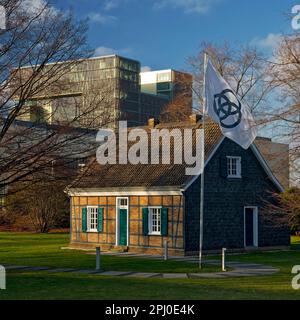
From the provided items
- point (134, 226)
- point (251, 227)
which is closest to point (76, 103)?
point (134, 226)

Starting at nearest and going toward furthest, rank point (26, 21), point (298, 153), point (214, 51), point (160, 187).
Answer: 1. point (298, 153)
2. point (26, 21)
3. point (160, 187)
4. point (214, 51)

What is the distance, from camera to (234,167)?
33.7 m

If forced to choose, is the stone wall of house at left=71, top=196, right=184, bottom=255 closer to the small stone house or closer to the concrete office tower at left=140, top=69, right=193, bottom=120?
the small stone house

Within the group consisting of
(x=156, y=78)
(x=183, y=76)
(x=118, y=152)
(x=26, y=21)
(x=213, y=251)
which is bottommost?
(x=213, y=251)

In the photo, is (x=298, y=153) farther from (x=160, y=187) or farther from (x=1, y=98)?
(x=160, y=187)

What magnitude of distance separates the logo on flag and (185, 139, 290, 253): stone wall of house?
329 inches

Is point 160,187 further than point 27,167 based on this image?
Yes

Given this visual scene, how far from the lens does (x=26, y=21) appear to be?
19.0 meters

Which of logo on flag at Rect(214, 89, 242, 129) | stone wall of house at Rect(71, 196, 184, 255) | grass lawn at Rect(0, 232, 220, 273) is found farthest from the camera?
stone wall of house at Rect(71, 196, 184, 255)

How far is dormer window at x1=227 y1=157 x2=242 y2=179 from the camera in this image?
33406 mm

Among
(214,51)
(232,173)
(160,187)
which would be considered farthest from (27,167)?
(214,51)

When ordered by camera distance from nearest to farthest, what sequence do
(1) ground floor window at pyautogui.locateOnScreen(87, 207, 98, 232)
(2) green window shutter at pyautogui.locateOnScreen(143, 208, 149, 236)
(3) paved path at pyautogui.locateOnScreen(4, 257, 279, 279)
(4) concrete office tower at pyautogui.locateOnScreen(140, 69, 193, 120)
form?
(3) paved path at pyautogui.locateOnScreen(4, 257, 279, 279) < (2) green window shutter at pyautogui.locateOnScreen(143, 208, 149, 236) < (1) ground floor window at pyautogui.locateOnScreen(87, 207, 98, 232) < (4) concrete office tower at pyautogui.locateOnScreen(140, 69, 193, 120)

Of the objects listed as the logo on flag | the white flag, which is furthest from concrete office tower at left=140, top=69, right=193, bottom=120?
the logo on flag

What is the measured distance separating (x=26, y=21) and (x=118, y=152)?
17768mm
